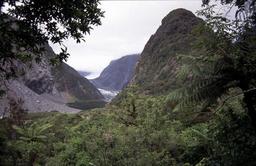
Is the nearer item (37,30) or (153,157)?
(37,30)

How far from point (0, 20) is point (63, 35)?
1364mm

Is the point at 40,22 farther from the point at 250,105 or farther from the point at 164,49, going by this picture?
the point at 164,49

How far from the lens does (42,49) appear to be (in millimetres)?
8961

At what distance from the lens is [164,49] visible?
225ft

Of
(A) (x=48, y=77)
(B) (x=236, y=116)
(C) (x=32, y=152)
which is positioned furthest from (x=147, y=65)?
(A) (x=48, y=77)

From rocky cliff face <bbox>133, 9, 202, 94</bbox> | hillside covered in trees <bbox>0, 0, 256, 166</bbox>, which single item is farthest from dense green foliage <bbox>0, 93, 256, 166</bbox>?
rocky cliff face <bbox>133, 9, 202, 94</bbox>

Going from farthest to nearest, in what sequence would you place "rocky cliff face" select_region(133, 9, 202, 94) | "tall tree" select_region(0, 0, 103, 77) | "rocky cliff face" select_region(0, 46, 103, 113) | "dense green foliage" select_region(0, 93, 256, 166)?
"rocky cliff face" select_region(0, 46, 103, 113), "rocky cliff face" select_region(133, 9, 202, 94), "dense green foliage" select_region(0, 93, 256, 166), "tall tree" select_region(0, 0, 103, 77)

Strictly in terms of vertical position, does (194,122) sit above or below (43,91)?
below

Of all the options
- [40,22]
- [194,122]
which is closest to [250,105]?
[40,22]

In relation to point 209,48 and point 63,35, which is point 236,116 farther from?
point 63,35

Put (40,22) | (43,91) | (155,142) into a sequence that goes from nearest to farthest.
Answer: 1. (40,22)
2. (155,142)
3. (43,91)

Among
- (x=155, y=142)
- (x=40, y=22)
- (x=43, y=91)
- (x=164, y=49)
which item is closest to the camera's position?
(x=40, y=22)

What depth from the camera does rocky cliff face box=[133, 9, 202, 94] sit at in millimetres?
59600

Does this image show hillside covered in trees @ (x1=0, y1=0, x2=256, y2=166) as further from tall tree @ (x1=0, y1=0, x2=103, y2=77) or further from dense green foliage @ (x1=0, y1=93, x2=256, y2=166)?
tall tree @ (x1=0, y1=0, x2=103, y2=77)
